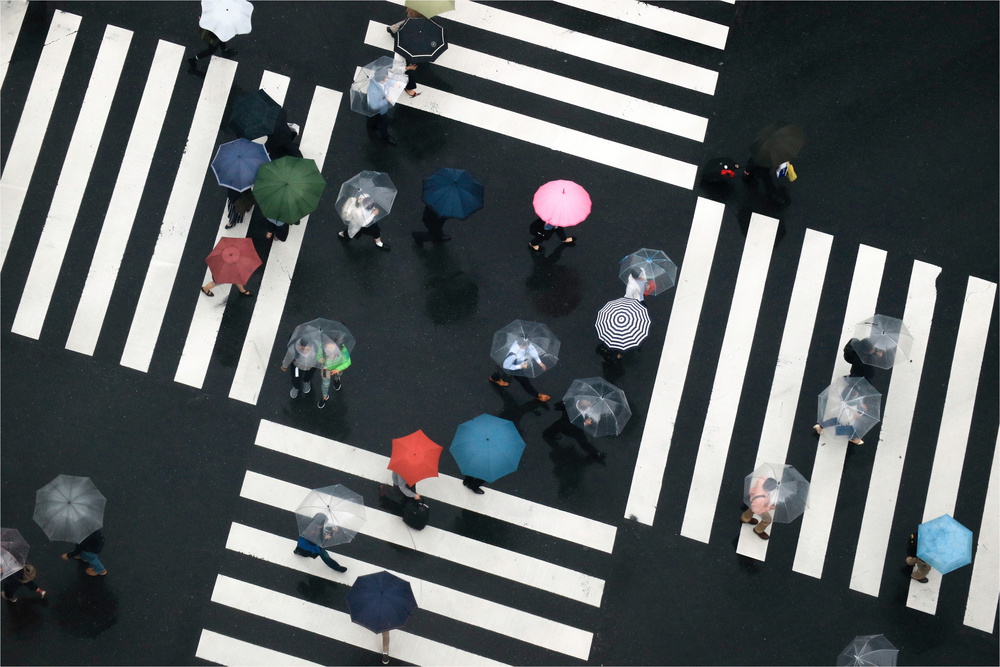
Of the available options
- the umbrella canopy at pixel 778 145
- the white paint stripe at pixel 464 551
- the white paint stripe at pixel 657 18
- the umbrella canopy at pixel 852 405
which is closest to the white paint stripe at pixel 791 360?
the umbrella canopy at pixel 852 405

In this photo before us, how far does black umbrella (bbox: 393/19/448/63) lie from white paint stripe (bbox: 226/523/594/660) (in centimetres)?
987

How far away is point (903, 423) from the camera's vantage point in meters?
→ 19.0

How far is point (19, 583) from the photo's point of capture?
17.6 metres

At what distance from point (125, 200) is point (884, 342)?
50.1 feet

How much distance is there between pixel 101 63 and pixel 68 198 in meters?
2.95

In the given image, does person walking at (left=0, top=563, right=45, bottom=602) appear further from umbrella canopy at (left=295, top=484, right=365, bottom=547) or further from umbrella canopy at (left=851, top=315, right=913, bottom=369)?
umbrella canopy at (left=851, top=315, right=913, bottom=369)

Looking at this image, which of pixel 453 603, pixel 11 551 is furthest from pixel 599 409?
pixel 11 551

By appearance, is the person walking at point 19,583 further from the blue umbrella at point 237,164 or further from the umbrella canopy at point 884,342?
the umbrella canopy at point 884,342

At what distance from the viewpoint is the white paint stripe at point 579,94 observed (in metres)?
19.7

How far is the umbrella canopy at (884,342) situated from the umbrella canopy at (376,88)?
1013 centimetres

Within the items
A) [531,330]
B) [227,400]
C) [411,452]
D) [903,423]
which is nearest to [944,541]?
[903,423]

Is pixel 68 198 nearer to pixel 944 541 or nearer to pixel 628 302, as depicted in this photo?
pixel 628 302

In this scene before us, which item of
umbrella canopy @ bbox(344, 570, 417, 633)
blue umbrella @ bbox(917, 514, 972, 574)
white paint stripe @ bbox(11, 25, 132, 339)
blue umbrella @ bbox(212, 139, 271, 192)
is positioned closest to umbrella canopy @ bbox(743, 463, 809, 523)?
blue umbrella @ bbox(917, 514, 972, 574)

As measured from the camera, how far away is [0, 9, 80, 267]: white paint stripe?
19.2 metres
